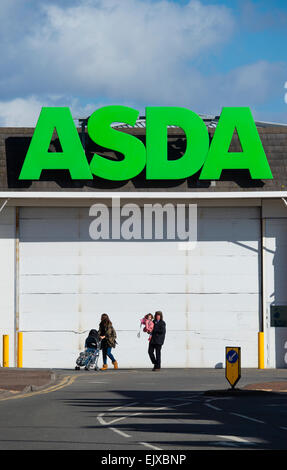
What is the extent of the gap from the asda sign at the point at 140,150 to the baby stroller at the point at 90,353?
4.98 meters

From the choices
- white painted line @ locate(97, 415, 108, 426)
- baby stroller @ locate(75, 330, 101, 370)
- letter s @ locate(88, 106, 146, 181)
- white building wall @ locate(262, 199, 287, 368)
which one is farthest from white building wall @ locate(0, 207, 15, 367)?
white painted line @ locate(97, 415, 108, 426)

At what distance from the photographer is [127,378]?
2384 cm

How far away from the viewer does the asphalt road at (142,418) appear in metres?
10.7

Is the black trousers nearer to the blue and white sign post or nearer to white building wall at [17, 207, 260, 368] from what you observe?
white building wall at [17, 207, 260, 368]

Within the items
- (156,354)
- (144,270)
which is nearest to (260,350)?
(156,354)

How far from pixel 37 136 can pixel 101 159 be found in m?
2.09

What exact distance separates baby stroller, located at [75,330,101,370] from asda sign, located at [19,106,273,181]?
4985 mm

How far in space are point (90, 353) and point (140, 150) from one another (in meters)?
6.43

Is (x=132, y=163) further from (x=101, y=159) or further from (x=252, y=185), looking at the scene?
(x=252, y=185)

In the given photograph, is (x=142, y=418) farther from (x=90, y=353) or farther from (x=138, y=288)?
(x=138, y=288)

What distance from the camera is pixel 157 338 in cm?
2664

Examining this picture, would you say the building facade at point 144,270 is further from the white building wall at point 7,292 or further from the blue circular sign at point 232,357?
the blue circular sign at point 232,357

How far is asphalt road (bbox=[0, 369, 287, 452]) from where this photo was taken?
10.7 m
